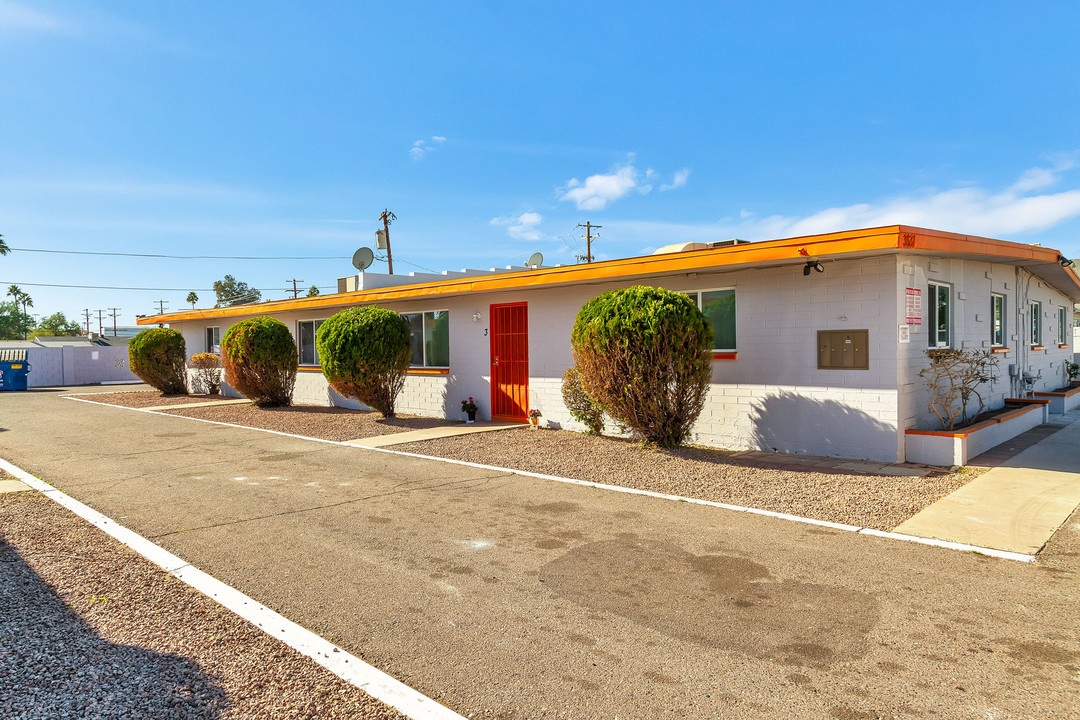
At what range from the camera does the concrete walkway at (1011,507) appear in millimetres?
5336

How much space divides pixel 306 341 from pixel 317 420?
4685 millimetres

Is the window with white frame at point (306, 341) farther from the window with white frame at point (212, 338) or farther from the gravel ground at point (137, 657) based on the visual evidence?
the gravel ground at point (137, 657)

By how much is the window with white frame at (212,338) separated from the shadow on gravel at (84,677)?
797 inches

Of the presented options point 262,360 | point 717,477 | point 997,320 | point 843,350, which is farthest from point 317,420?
point 997,320

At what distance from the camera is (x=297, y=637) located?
146 inches

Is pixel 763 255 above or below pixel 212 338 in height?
above

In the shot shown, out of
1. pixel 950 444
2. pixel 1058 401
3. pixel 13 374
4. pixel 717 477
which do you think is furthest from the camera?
pixel 13 374

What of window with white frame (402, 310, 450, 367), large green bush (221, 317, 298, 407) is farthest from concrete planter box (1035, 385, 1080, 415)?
large green bush (221, 317, 298, 407)

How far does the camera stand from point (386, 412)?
45.9 feet

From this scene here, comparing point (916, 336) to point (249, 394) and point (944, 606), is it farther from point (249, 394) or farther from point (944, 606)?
point (249, 394)

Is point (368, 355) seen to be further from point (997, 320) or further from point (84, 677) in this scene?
point (997, 320)

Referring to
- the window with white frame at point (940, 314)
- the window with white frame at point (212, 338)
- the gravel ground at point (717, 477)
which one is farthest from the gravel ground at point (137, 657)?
the window with white frame at point (212, 338)

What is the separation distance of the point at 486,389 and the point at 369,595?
9094mm

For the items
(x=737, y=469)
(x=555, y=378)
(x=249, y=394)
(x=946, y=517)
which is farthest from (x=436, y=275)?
(x=946, y=517)
